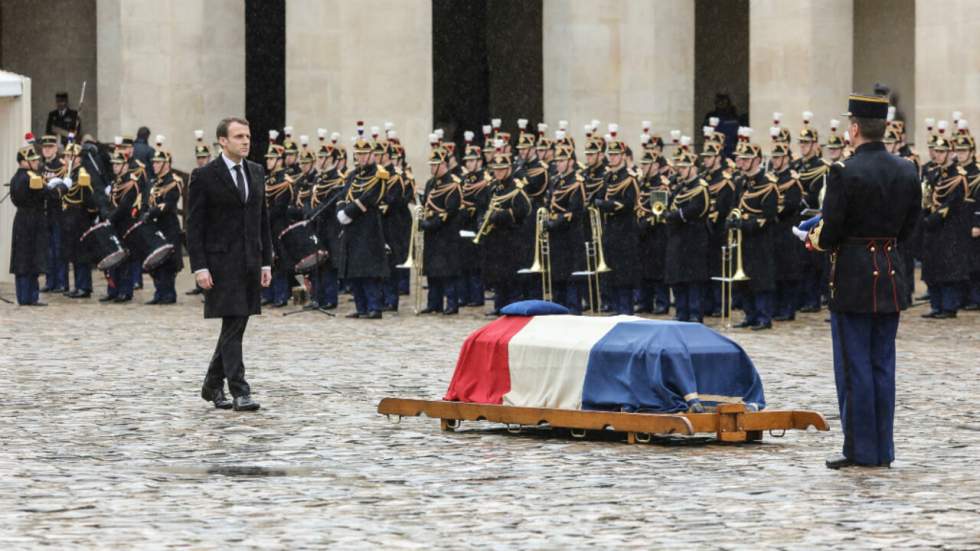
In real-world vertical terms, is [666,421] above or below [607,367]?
below

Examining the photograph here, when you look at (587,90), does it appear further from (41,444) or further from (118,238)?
(41,444)

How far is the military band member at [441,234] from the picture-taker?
22.3 metres

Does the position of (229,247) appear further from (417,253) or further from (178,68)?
(178,68)

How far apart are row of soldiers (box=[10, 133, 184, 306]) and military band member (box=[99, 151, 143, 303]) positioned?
0.01 metres

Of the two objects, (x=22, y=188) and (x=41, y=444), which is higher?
(x=22, y=188)

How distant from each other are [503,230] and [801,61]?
6590 mm

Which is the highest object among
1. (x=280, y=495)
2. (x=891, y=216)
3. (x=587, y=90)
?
(x=587, y=90)

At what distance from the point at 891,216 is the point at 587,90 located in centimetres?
1964

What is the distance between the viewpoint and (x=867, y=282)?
10117 mm

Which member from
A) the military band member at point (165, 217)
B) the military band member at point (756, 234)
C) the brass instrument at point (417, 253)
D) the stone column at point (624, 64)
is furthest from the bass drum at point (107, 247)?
the stone column at point (624, 64)

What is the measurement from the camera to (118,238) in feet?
80.2

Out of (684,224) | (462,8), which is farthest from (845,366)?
(462,8)

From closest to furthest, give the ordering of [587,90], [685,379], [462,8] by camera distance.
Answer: [685,379], [587,90], [462,8]

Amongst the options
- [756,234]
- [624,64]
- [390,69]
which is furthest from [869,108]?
[390,69]
